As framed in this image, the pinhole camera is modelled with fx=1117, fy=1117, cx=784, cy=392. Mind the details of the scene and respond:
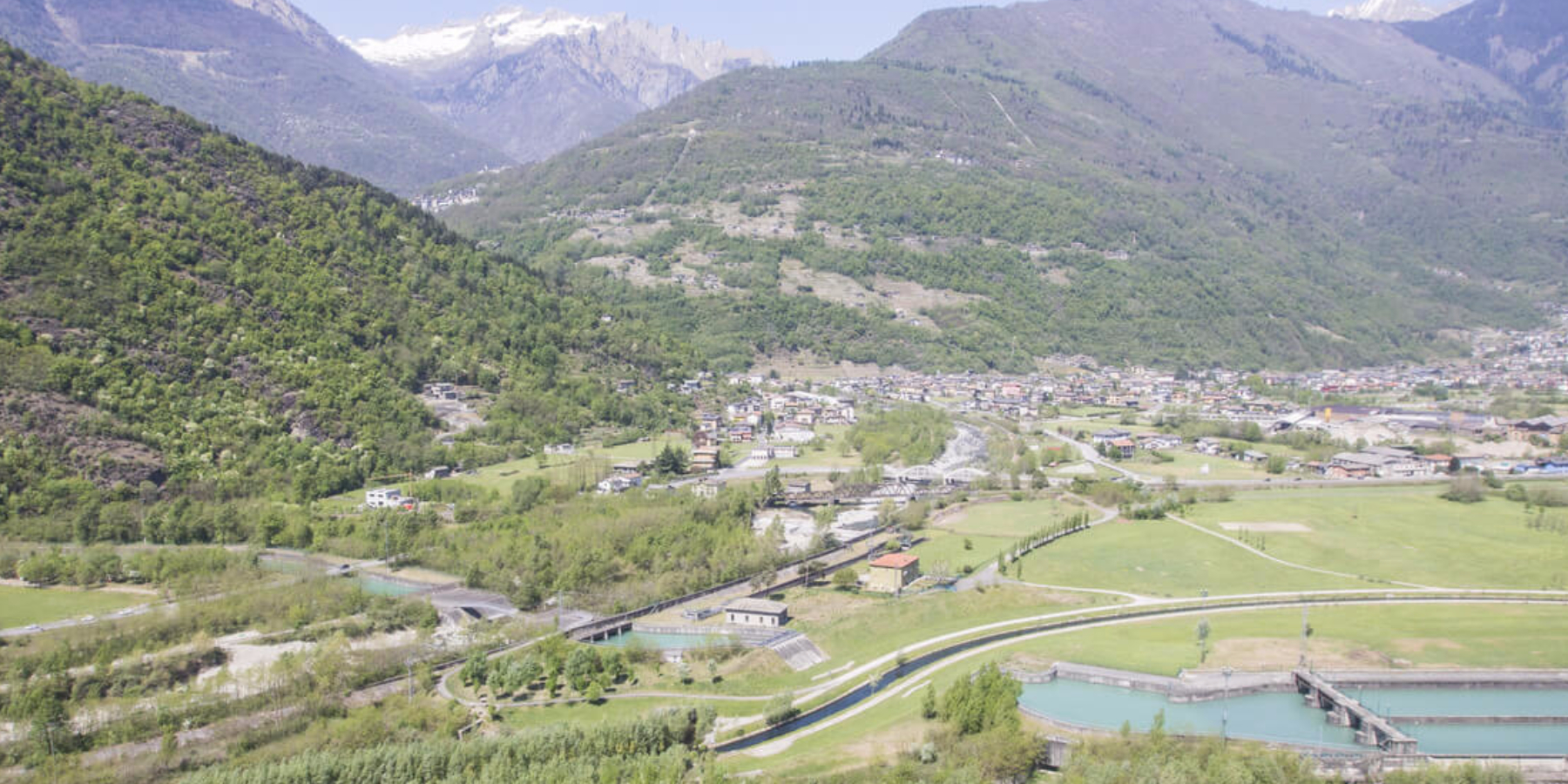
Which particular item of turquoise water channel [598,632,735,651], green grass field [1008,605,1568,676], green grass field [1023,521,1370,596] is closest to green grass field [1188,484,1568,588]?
green grass field [1023,521,1370,596]

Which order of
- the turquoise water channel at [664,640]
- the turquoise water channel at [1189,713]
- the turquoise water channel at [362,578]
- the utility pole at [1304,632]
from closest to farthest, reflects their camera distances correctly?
1. the turquoise water channel at [1189,713]
2. the utility pole at [1304,632]
3. the turquoise water channel at [664,640]
4. the turquoise water channel at [362,578]

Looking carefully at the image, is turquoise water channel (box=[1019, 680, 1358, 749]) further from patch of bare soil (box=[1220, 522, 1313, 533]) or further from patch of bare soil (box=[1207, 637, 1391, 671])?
patch of bare soil (box=[1220, 522, 1313, 533])

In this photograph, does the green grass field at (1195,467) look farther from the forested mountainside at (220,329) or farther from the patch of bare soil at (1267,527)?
the forested mountainside at (220,329)

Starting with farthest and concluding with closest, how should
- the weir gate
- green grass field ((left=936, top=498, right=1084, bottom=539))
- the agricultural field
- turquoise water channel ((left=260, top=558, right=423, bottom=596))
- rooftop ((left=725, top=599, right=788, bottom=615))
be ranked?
the agricultural field < green grass field ((left=936, top=498, right=1084, bottom=539)) < turquoise water channel ((left=260, top=558, right=423, bottom=596)) < rooftop ((left=725, top=599, right=788, bottom=615)) < the weir gate

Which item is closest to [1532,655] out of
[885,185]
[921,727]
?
[921,727]

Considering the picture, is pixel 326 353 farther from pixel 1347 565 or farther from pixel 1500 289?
pixel 1500 289

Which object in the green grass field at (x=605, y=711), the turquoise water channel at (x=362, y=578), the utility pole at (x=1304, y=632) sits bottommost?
the green grass field at (x=605, y=711)

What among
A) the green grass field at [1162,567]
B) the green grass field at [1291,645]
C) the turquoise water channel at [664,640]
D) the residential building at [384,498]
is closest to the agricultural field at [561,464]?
the residential building at [384,498]
